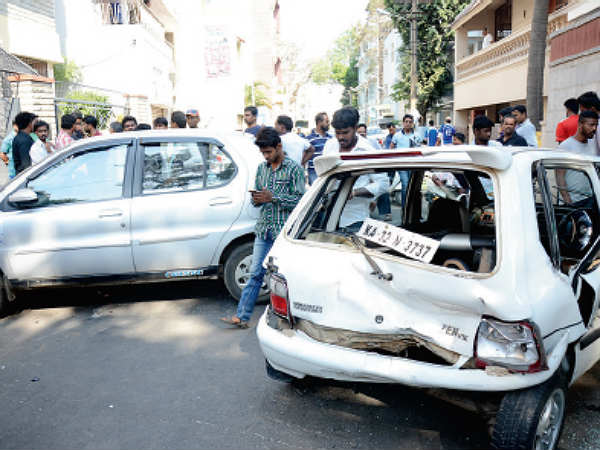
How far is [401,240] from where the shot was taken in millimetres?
3141

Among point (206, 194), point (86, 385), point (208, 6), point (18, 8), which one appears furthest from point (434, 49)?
point (86, 385)

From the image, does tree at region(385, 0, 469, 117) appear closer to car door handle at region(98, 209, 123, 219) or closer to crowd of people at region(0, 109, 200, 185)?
crowd of people at region(0, 109, 200, 185)

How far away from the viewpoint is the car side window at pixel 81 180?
562 centimetres

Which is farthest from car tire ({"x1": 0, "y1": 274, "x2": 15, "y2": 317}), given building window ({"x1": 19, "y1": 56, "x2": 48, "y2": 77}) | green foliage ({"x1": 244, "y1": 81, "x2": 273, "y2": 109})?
green foliage ({"x1": 244, "y1": 81, "x2": 273, "y2": 109})

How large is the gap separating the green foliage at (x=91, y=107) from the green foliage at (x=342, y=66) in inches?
3151

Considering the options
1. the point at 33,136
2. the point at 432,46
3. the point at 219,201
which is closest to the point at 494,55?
the point at 432,46

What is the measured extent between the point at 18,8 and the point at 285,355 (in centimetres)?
Answer: 1579

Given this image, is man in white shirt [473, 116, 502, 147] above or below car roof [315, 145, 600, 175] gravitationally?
above

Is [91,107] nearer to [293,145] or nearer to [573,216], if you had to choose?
[293,145]

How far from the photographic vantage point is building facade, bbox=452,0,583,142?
18469 mm

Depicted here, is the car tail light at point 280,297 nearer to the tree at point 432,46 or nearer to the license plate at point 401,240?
the license plate at point 401,240

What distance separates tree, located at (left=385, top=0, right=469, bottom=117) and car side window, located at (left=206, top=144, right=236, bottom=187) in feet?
92.4

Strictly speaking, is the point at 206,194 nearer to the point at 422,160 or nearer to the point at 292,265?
the point at 292,265

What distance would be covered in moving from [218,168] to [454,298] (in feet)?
11.6
